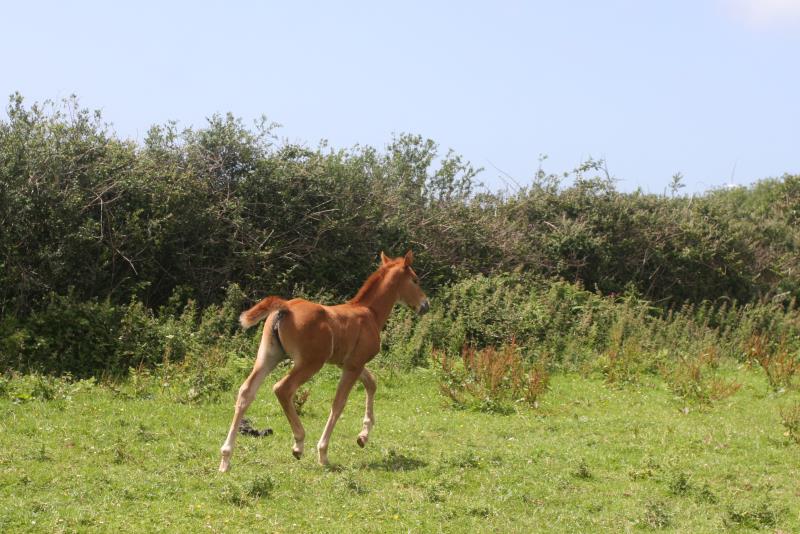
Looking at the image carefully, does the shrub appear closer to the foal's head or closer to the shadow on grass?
the foal's head

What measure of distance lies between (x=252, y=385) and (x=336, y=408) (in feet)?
3.56

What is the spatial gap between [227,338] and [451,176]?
9.36 m

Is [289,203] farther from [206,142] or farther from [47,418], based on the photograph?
[47,418]

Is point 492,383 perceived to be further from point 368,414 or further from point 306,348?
point 306,348

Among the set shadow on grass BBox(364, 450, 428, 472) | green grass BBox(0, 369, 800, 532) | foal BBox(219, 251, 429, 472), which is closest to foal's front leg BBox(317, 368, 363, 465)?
foal BBox(219, 251, 429, 472)

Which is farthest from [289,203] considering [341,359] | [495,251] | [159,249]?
[341,359]

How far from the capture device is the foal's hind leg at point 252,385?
815 centimetres

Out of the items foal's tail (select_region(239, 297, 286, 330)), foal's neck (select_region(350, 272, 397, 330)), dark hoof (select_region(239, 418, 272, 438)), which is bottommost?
dark hoof (select_region(239, 418, 272, 438))

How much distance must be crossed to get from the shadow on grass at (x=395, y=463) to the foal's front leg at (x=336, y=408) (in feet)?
1.48

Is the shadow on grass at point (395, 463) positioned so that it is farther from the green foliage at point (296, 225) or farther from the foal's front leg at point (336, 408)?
the green foliage at point (296, 225)

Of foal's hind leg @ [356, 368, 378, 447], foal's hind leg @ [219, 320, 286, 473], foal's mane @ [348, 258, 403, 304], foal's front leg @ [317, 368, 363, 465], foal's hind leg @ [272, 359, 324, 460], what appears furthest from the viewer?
foal's mane @ [348, 258, 403, 304]

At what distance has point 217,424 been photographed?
10.6 m

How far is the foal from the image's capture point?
839 cm

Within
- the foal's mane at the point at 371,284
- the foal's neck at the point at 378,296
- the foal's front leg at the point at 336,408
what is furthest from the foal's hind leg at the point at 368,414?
the foal's mane at the point at 371,284
